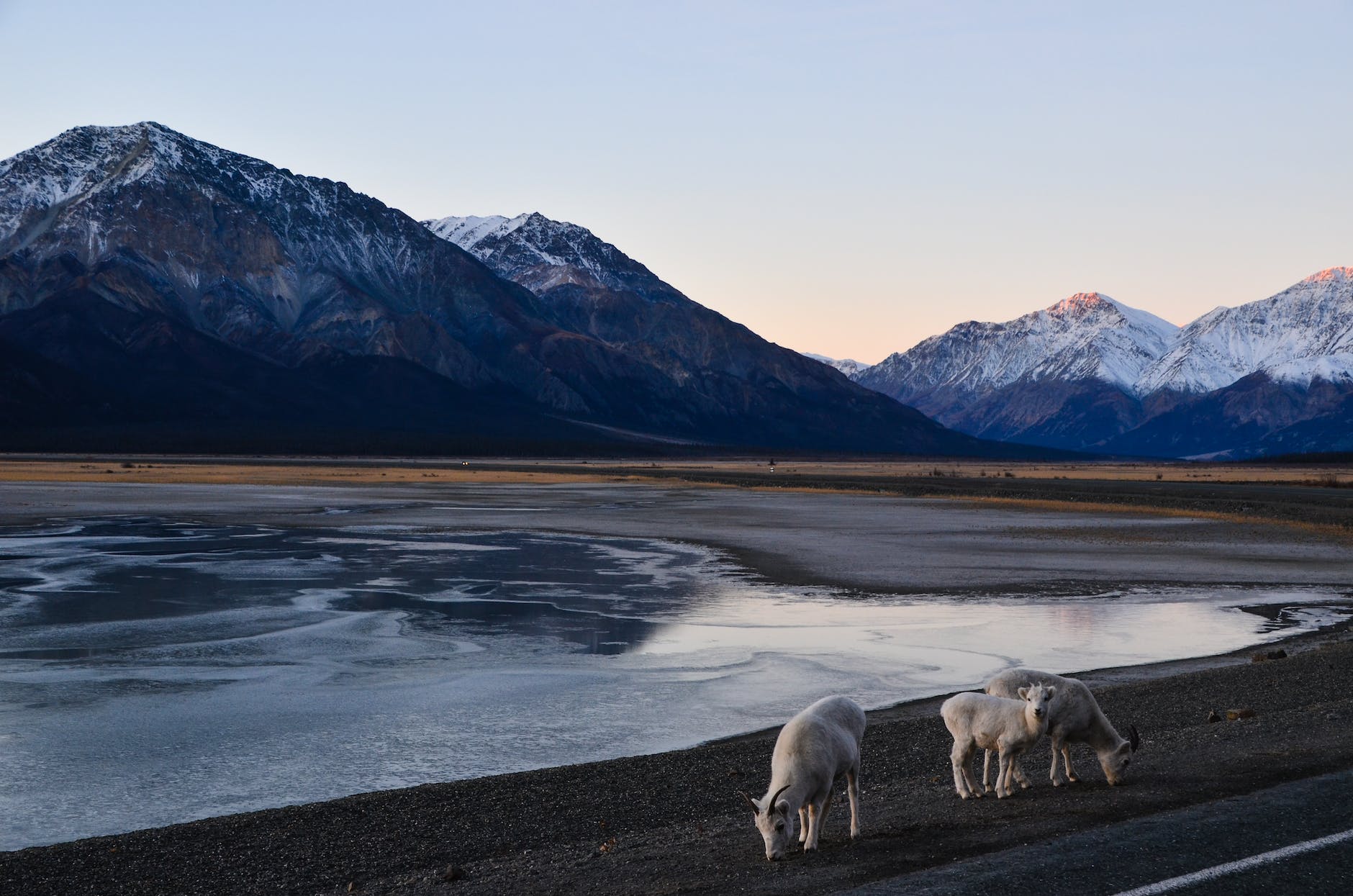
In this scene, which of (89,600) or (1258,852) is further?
(89,600)

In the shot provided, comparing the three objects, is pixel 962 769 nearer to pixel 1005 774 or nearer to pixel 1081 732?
pixel 1005 774

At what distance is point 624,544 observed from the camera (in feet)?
147

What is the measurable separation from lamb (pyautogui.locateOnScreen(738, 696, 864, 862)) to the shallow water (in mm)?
4189

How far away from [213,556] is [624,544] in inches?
530

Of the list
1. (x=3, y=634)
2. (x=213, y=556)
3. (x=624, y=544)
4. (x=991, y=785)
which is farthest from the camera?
(x=624, y=544)

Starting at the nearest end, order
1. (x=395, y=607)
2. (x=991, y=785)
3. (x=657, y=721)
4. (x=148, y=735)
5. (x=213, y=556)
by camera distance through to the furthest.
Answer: (x=991, y=785) < (x=148, y=735) < (x=657, y=721) < (x=395, y=607) < (x=213, y=556)

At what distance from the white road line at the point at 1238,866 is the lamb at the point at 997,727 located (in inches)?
97.6

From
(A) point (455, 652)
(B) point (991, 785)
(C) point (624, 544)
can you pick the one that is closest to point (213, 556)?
(C) point (624, 544)

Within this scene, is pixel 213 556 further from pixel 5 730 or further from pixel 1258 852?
pixel 1258 852

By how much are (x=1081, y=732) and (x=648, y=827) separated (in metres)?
4.23

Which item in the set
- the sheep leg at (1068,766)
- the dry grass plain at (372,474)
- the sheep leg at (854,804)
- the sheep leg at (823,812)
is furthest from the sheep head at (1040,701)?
the dry grass plain at (372,474)

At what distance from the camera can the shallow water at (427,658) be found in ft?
48.9

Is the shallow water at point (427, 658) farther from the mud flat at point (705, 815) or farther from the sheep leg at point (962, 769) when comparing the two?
the sheep leg at point (962, 769)

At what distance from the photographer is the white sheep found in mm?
12164
